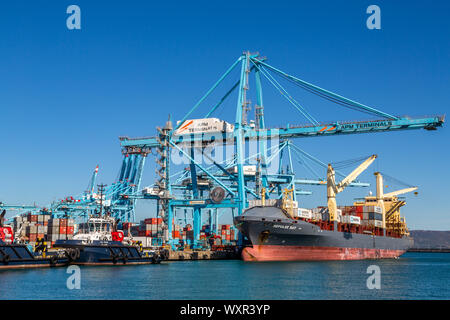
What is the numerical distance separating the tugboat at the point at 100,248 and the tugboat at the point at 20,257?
1.05 meters

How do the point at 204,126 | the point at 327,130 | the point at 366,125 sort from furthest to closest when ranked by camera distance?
the point at 204,126, the point at 327,130, the point at 366,125

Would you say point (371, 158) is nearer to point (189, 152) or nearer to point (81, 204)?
point (189, 152)

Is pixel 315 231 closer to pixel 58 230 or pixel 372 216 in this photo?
pixel 372 216

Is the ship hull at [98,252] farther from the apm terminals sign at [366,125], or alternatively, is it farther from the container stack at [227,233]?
the container stack at [227,233]

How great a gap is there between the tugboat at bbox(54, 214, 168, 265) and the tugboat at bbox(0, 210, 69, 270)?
1050mm

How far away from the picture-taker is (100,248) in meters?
42.2

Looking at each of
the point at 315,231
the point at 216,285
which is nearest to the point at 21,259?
the point at 216,285

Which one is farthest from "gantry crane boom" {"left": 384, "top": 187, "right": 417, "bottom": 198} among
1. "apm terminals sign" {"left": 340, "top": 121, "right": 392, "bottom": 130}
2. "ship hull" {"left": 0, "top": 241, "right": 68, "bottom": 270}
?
"ship hull" {"left": 0, "top": 241, "right": 68, "bottom": 270}

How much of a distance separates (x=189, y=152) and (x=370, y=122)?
23.0 meters

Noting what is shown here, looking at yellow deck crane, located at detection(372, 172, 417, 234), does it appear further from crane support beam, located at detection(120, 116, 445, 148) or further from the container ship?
crane support beam, located at detection(120, 116, 445, 148)

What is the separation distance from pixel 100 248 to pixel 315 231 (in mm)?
21275

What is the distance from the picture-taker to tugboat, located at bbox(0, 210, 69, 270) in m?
37.1

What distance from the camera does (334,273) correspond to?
3778 cm
